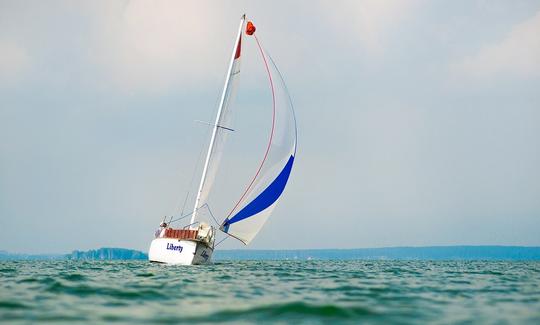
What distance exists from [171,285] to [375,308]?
22.4 feet

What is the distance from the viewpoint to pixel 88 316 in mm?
9945

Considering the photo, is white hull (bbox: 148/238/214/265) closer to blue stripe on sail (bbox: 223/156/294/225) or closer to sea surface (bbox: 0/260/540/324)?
blue stripe on sail (bbox: 223/156/294/225)

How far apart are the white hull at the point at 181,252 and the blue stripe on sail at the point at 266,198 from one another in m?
2.11

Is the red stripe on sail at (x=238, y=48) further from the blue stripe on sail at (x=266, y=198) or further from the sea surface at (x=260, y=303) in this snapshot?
the sea surface at (x=260, y=303)

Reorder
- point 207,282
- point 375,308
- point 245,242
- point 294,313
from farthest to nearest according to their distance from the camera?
point 245,242 → point 207,282 → point 375,308 → point 294,313

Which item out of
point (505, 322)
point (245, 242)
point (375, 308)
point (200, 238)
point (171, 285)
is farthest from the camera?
point (245, 242)

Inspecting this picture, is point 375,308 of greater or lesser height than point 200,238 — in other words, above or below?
below

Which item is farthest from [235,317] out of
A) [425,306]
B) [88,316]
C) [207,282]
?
[207,282]

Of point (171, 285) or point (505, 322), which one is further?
point (171, 285)

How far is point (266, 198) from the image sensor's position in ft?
102

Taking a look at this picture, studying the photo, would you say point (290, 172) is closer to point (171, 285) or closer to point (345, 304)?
point (171, 285)

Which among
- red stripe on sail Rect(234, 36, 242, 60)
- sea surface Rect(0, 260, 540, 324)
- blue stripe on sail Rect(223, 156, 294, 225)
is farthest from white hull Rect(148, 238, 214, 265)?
red stripe on sail Rect(234, 36, 242, 60)

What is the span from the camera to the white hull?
28094 millimetres

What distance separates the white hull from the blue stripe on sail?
2115 millimetres
